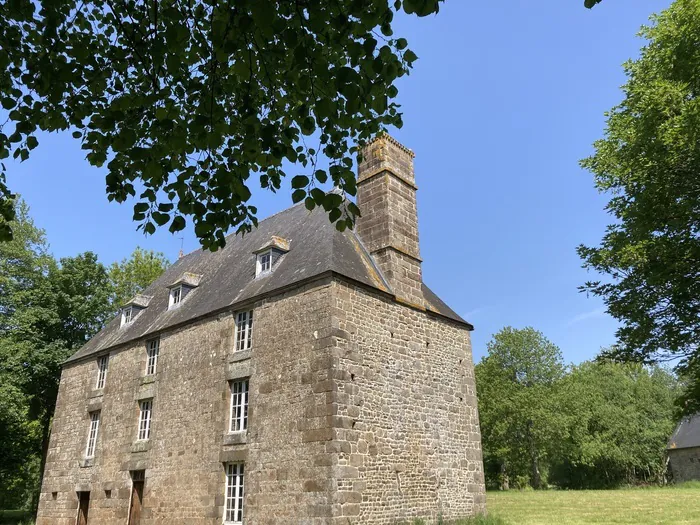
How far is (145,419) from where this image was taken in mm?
16297

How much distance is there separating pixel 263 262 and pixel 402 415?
601 cm

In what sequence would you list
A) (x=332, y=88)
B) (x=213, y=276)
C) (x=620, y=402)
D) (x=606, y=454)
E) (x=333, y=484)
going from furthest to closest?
(x=620, y=402)
(x=606, y=454)
(x=213, y=276)
(x=333, y=484)
(x=332, y=88)

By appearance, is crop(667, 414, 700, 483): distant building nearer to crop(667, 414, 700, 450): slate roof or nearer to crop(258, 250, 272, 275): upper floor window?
crop(667, 414, 700, 450): slate roof

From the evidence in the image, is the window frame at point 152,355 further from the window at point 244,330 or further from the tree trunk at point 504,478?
the tree trunk at point 504,478

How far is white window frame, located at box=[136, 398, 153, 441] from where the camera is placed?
52.5 feet

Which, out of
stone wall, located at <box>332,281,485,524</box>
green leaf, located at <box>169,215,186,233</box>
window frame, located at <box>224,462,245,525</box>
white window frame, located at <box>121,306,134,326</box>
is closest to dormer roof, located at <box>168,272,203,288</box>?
white window frame, located at <box>121,306,134,326</box>

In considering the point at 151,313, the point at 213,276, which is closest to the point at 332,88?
the point at 213,276

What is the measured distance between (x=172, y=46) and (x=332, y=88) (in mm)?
1437

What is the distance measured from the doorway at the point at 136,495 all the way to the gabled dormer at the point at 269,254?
276 inches

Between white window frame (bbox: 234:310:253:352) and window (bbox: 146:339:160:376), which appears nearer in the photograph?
white window frame (bbox: 234:310:253:352)

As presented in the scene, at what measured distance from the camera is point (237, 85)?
5.79m

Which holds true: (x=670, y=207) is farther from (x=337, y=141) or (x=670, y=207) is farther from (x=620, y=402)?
(x=620, y=402)

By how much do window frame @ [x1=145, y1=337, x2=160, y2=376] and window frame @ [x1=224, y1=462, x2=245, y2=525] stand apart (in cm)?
519

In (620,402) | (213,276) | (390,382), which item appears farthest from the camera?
(620,402)
